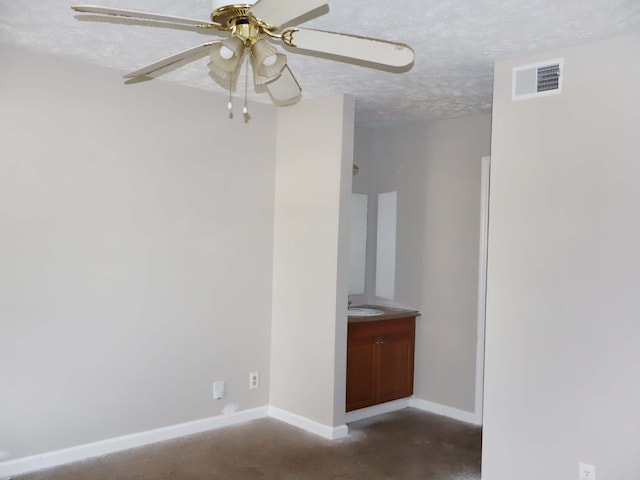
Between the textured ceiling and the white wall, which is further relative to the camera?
the white wall

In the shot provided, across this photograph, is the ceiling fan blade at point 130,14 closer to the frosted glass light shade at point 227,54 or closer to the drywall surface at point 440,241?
the frosted glass light shade at point 227,54

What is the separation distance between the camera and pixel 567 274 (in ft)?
10.1

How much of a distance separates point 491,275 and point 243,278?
6.53 ft

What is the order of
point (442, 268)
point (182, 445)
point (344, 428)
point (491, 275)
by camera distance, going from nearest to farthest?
point (491, 275)
point (182, 445)
point (344, 428)
point (442, 268)

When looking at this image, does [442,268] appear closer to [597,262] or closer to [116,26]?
[597,262]

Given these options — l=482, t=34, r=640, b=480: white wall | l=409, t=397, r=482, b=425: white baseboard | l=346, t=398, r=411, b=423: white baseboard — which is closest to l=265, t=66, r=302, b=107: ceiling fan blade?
l=482, t=34, r=640, b=480: white wall

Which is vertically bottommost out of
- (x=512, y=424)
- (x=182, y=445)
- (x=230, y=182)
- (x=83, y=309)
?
(x=182, y=445)

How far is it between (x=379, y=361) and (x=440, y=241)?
1170 millimetres

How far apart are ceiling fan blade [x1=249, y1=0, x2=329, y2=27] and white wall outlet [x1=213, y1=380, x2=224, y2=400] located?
3.14 m

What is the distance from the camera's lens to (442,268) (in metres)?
4.98

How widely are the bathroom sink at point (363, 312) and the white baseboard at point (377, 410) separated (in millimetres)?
763

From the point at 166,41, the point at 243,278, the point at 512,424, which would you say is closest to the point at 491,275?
the point at 512,424

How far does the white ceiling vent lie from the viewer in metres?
3.15

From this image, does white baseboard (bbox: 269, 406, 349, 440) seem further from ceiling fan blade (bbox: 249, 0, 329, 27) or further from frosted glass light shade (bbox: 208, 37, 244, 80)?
ceiling fan blade (bbox: 249, 0, 329, 27)
